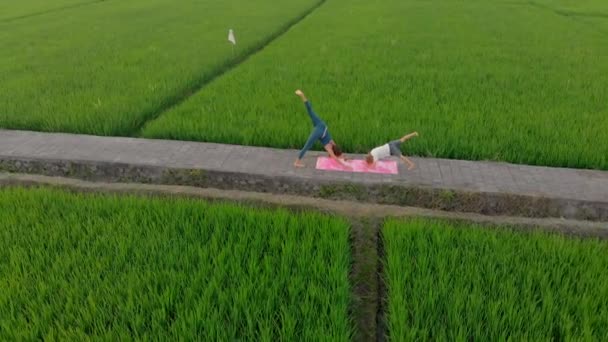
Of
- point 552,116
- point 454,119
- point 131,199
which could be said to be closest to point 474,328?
point 131,199

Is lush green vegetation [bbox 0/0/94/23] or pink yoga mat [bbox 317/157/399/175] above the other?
lush green vegetation [bbox 0/0/94/23]

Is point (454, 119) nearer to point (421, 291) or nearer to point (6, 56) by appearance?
point (421, 291)

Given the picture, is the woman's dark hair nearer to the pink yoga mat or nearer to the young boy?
the pink yoga mat

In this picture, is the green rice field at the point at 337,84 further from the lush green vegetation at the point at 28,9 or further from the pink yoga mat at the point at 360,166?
the lush green vegetation at the point at 28,9

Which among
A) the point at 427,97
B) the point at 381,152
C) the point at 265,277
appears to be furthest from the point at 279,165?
the point at 427,97

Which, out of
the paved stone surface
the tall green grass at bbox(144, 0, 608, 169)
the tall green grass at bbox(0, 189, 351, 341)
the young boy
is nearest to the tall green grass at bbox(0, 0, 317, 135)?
the paved stone surface
